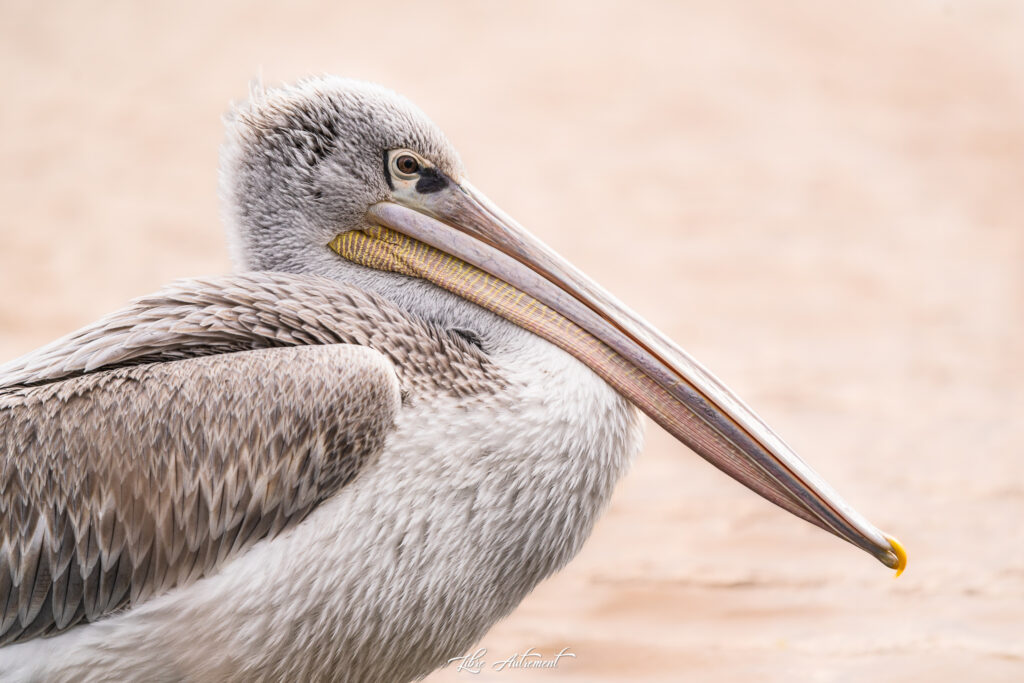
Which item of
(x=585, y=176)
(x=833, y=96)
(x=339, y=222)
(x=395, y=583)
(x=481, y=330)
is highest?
(x=833, y=96)

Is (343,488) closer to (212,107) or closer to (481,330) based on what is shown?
(481,330)

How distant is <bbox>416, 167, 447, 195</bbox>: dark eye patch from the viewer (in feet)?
9.75

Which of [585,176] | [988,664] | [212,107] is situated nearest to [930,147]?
[585,176]

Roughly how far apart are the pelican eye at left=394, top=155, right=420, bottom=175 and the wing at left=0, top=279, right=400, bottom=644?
0.60 meters

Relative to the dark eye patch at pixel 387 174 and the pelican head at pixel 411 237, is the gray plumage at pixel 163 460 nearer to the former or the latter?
the pelican head at pixel 411 237

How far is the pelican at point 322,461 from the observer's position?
2.50m

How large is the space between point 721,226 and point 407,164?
6.31 meters

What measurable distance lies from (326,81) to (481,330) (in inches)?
29.5

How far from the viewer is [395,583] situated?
101 inches

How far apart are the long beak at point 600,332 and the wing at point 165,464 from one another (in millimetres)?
465

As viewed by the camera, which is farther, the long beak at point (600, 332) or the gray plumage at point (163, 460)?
the long beak at point (600, 332)
